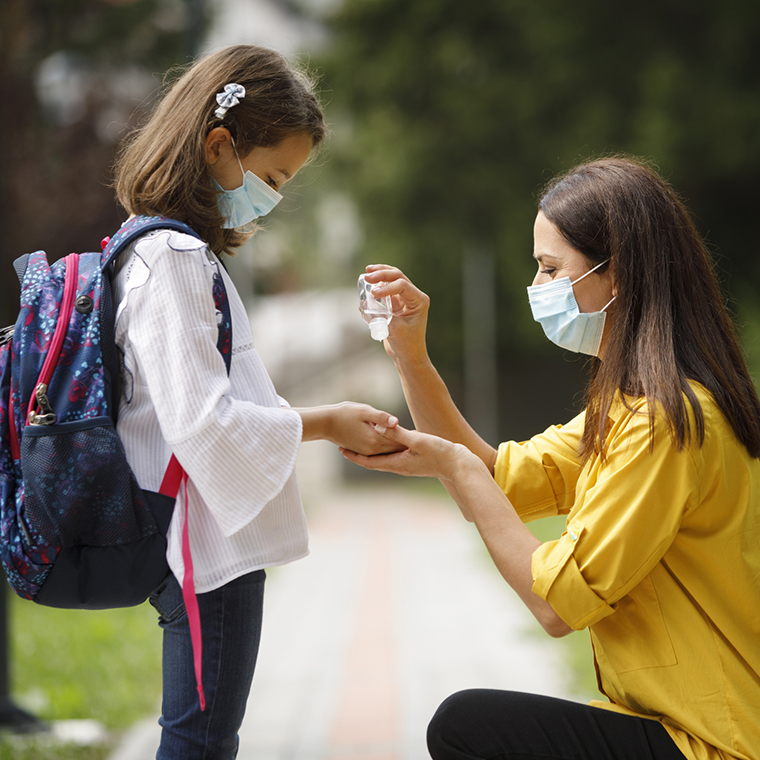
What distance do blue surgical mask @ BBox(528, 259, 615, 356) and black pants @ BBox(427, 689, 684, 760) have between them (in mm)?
763

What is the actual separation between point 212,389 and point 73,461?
0.88ft

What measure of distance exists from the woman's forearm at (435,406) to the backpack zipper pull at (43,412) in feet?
3.37

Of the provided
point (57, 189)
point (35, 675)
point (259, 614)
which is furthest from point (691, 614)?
point (57, 189)

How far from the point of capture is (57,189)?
21.6 feet

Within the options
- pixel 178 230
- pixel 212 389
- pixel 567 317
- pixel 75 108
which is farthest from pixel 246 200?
pixel 75 108

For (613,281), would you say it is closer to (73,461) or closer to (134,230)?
(134,230)

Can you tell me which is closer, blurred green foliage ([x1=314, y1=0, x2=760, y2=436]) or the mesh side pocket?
the mesh side pocket

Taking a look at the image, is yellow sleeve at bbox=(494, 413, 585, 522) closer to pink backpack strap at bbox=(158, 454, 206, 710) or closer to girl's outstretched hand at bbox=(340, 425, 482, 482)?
girl's outstretched hand at bbox=(340, 425, 482, 482)

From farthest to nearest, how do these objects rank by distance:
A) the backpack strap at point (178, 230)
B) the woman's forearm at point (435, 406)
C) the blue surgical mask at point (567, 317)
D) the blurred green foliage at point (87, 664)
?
the blurred green foliage at point (87, 664)
the woman's forearm at point (435, 406)
the blue surgical mask at point (567, 317)
the backpack strap at point (178, 230)

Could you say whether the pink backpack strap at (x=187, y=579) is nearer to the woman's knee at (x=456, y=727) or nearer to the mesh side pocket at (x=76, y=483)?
the mesh side pocket at (x=76, y=483)

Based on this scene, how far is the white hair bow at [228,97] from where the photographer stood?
5.82 feet

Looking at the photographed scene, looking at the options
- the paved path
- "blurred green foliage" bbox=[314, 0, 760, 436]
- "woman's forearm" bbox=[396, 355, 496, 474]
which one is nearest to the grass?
the paved path

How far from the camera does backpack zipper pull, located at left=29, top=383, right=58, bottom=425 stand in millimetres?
1527

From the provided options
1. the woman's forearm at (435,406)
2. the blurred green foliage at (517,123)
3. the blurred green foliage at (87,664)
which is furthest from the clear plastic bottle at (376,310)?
the blurred green foliage at (517,123)
